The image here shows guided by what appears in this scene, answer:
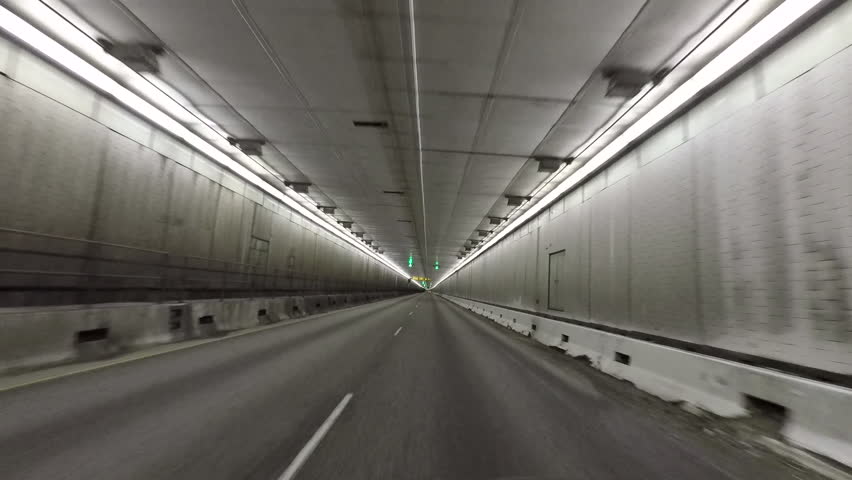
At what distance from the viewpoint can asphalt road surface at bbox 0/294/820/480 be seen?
325cm

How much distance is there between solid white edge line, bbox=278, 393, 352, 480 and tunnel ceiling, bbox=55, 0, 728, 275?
219 inches

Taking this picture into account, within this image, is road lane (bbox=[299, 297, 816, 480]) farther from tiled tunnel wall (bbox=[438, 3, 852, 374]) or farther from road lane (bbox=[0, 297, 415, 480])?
tiled tunnel wall (bbox=[438, 3, 852, 374])

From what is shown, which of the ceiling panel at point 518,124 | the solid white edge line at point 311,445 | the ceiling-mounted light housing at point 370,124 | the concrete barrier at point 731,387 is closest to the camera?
the solid white edge line at point 311,445

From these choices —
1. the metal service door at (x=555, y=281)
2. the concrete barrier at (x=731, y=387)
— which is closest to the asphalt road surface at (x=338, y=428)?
the concrete barrier at (x=731, y=387)

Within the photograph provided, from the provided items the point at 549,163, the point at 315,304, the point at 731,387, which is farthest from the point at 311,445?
the point at 315,304

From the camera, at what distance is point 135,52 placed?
23.7 ft

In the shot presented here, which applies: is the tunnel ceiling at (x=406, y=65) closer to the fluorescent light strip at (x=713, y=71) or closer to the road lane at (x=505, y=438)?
the fluorescent light strip at (x=713, y=71)

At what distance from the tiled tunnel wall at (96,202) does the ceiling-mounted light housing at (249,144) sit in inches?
60.8

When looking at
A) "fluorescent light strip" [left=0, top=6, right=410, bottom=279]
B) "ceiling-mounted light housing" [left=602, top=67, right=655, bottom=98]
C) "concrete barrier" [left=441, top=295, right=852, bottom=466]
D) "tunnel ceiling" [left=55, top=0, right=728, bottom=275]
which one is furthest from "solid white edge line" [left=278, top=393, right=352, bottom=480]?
"fluorescent light strip" [left=0, top=6, right=410, bottom=279]

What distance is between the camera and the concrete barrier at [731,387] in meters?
3.73

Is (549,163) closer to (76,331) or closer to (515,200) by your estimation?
(515,200)

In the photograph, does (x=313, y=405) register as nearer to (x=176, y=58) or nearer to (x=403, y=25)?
(x=403, y=25)

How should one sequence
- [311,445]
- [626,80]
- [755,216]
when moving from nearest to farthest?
1. [311,445]
2. [755,216]
3. [626,80]

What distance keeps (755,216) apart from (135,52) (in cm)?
1066
